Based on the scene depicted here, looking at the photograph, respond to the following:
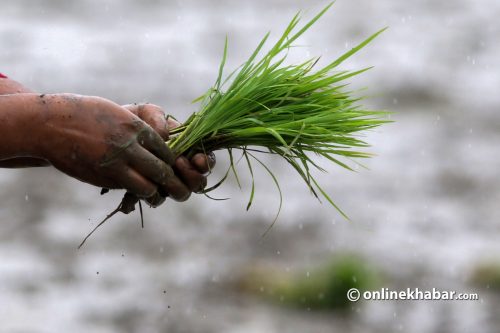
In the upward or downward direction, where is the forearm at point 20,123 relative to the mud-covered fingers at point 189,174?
downward

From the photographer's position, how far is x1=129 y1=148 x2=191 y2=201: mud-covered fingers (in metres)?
2.09

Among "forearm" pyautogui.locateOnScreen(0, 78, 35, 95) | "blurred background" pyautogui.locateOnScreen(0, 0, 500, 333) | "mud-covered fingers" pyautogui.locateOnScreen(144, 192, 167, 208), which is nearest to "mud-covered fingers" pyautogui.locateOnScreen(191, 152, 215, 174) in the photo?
"mud-covered fingers" pyautogui.locateOnScreen(144, 192, 167, 208)

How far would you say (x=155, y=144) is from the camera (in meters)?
2.15

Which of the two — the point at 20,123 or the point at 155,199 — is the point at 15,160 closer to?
the point at 20,123

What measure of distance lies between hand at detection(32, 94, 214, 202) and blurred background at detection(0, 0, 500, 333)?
74.9 inches

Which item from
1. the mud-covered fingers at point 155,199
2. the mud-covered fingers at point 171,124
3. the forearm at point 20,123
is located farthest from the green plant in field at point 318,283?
the forearm at point 20,123

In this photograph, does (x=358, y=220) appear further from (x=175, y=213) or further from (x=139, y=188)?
(x=139, y=188)

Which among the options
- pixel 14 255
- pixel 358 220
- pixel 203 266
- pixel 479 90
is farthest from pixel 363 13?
pixel 14 255

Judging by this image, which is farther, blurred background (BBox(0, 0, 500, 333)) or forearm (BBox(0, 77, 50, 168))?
blurred background (BBox(0, 0, 500, 333))

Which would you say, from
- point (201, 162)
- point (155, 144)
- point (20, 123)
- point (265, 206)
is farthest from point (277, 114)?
point (265, 206)

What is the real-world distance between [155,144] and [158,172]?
0.25ft

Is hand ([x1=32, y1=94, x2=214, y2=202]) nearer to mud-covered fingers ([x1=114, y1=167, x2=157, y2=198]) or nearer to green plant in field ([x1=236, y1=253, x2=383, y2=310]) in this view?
mud-covered fingers ([x1=114, y1=167, x2=157, y2=198])

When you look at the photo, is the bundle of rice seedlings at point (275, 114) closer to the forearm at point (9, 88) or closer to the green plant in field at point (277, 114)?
the green plant in field at point (277, 114)

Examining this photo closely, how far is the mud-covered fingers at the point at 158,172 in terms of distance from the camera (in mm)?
2090
